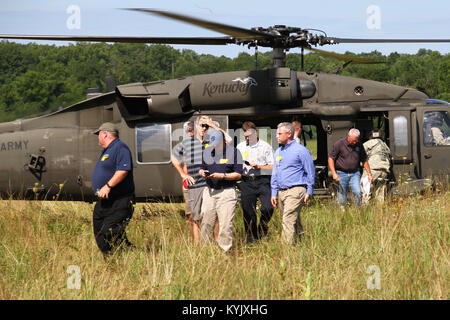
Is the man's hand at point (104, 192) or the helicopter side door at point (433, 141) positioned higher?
the helicopter side door at point (433, 141)

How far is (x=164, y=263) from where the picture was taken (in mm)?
5812

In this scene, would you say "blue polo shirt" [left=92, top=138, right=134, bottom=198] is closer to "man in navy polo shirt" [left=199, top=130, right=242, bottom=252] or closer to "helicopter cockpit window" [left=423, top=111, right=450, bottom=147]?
"man in navy polo shirt" [left=199, top=130, right=242, bottom=252]

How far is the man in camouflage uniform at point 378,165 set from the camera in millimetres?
9688

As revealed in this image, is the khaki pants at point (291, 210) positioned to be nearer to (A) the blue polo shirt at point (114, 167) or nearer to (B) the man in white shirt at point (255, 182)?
(B) the man in white shirt at point (255, 182)

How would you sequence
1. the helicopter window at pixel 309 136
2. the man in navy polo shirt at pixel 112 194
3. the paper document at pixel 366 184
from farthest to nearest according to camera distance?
1. the helicopter window at pixel 309 136
2. the paper document at pixel 366 184
3. the man in navy polo shirt at pixel 112 194

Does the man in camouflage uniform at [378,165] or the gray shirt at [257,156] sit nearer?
the gray shirt at [257,156]

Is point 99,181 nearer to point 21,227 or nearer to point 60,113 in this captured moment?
point 21,227

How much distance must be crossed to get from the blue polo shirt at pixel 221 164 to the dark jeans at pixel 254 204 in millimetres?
934

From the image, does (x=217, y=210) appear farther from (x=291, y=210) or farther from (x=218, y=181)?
(x=291, y=210)

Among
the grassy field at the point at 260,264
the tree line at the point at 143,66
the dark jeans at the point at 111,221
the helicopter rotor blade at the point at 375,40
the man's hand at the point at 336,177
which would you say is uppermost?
the tree line at the point at 143,66

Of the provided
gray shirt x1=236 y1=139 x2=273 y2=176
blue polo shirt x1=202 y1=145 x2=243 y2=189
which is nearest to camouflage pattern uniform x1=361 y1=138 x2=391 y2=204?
gray shirt x1=236 y1=139 x2=273 y2=176

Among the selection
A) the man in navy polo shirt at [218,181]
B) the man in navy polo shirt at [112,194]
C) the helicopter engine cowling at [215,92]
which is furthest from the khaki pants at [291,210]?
the helicopter engine cowling at [215,92]
